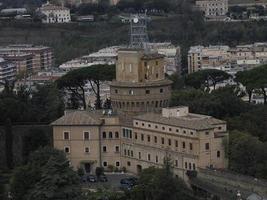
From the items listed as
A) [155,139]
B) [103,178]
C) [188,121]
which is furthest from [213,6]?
[188,121]

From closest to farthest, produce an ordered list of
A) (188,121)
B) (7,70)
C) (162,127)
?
(188,121) < (162,127) < (7,70)

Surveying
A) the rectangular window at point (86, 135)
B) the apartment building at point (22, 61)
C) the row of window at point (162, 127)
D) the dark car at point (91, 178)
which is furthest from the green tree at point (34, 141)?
the apartment building at point (22, 61)

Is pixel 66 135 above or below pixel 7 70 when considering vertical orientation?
above

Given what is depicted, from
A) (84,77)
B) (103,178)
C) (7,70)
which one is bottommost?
(7,70)

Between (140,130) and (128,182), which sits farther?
(140,130)

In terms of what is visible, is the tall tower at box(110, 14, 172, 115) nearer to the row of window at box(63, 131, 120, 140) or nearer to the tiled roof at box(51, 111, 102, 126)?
the row of window at box(63, 131, 120, 140)

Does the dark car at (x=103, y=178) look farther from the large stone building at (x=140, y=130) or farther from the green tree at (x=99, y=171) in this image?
the large stone building at (x=140, y=130)

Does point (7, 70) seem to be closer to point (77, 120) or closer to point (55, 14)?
point (55, 14)

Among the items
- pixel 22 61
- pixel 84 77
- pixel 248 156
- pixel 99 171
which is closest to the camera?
pixel 248 156

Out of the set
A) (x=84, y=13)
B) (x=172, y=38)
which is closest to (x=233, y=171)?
(x=172, y=38)
